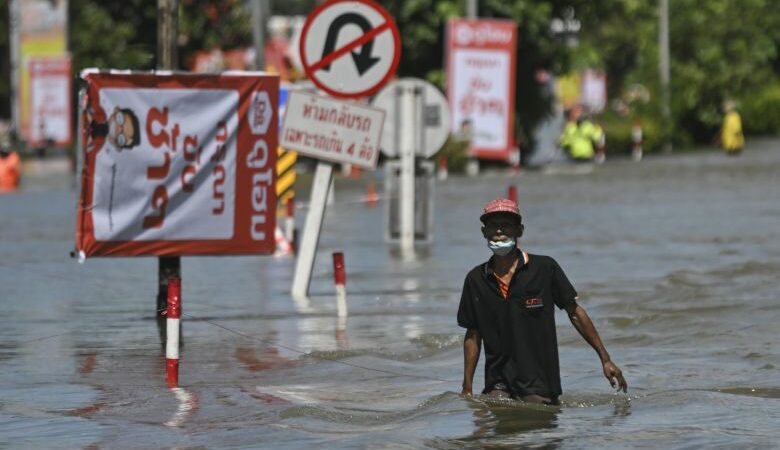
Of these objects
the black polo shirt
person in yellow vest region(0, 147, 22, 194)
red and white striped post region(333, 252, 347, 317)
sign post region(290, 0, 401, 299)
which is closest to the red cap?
the black polo shirt

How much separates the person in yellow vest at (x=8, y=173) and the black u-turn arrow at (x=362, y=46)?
2550cm

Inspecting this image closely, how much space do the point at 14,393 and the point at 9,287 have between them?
295 inches

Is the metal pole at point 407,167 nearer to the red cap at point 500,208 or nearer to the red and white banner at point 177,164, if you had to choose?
the red and white banner at point 177,164

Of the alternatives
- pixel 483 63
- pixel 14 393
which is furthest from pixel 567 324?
pixel 483 63

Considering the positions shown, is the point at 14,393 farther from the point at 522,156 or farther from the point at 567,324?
the point at 522,156

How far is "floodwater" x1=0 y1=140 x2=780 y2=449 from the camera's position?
1057cm

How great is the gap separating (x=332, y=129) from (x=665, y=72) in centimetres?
4440

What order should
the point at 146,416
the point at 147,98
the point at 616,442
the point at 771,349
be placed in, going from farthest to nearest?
the point at 147,98 < the point at 771,349 < the point at 146,416 < the point at 616,442

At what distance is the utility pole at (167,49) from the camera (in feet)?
52.6

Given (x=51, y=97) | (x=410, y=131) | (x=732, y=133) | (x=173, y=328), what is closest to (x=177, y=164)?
(x=173, y=328)

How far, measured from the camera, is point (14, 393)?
40.1 feet

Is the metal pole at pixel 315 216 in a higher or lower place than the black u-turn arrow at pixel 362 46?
lower

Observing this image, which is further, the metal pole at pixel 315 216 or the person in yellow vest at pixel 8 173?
the person in yellow vest at pixel 8 173

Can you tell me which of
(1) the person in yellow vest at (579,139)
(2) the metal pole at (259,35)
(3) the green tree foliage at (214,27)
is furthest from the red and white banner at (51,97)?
(1) the person in yellow vest at (579,139)
